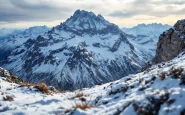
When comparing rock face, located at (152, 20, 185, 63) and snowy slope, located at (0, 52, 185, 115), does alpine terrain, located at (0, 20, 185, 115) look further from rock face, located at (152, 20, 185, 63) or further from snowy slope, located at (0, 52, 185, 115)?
rock face, located at (152, 20, 185, 63)

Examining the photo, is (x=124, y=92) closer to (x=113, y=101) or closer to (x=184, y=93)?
(x=113, y=101)

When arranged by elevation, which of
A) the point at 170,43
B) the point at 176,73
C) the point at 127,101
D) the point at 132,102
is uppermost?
the point at 176,73

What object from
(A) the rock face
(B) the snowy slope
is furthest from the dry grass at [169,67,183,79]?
(A) the rock face

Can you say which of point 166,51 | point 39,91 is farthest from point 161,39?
point 39,91

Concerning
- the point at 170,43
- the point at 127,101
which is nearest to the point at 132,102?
the point at 127,101

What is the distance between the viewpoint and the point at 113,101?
9992 mm

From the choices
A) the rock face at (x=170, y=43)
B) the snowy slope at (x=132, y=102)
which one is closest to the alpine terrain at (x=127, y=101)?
the snowy slope at (x=132, y=102)

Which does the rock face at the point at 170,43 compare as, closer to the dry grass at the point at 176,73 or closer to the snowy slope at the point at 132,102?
the dry grass at the point at 176,73

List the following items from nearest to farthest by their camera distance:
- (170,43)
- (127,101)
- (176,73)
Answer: (127,101)
(176,73)
(170,43)

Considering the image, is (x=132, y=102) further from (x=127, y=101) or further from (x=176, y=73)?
(x=176, y=73)

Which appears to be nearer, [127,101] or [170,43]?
[127,101]

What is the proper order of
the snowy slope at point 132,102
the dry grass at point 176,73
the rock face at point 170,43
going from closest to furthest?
the snowy slope at point 132,102
the dry grass at point 176,73
the rock face at point 170,43

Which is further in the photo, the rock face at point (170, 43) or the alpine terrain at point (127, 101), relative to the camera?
the rock face at point (170, 43)

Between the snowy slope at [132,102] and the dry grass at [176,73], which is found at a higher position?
the dry grass at [176,73]
